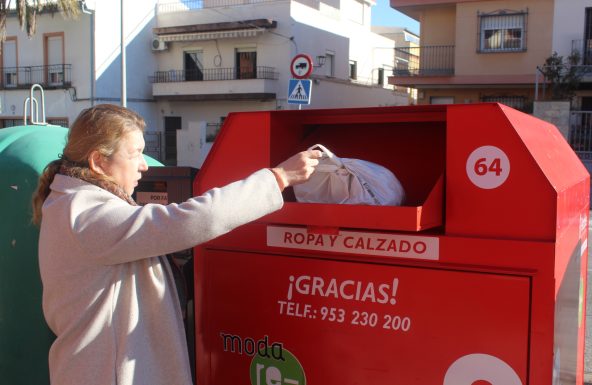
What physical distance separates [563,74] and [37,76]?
62.9ft

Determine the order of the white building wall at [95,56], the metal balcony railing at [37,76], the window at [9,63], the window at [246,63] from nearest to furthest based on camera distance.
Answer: the white building wall at [95,56] → the window at [246,63] → the metal balcony railing at [37,76] → the window at [9,63]

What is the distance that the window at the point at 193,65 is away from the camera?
24.4 metres

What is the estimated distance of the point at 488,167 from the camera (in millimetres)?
1710

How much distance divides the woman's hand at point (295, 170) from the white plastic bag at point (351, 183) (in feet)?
0.37

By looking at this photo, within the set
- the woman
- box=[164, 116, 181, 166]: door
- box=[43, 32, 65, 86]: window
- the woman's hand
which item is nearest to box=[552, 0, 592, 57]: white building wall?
box=[164, 116, 181, 166]: door

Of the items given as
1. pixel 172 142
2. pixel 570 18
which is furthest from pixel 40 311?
pixel 172 142

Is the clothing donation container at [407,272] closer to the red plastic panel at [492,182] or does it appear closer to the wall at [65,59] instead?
the red plastic panel at [492,182]

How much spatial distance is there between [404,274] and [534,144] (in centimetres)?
53

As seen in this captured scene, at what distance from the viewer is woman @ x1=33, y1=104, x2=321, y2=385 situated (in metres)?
1.58

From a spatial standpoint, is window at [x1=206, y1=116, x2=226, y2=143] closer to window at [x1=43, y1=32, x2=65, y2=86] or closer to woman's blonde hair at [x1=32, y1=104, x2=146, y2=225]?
window at [x1=43, y1=32, x2=65, y2=86]

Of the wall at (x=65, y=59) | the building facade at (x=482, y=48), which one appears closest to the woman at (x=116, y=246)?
the building facade at (x=482, y=48)

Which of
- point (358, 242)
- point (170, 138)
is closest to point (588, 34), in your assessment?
point (170, 138)

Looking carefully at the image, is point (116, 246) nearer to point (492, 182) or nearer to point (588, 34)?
point (492, 182)

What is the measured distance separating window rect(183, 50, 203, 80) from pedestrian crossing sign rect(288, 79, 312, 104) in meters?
15.6
